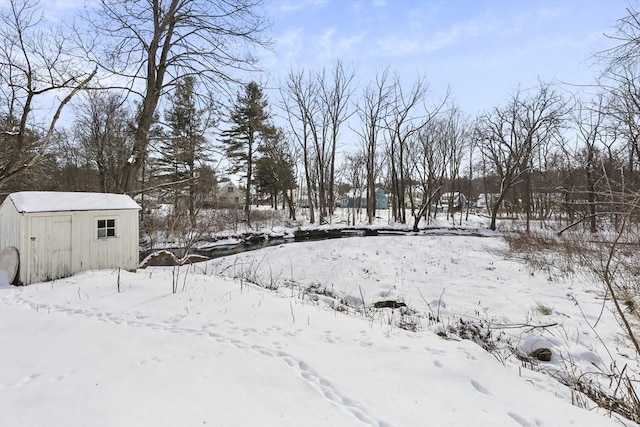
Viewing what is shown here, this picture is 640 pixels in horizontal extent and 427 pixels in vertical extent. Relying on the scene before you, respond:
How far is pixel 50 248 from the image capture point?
275 inches

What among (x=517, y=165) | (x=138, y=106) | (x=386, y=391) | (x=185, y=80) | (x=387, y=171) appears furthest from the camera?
(x=387, y=171)

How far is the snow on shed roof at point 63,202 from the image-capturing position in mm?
6750

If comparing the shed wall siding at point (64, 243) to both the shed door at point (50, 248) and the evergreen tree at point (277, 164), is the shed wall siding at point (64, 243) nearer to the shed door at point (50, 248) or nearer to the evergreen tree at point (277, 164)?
the shed door at point (50, 248)

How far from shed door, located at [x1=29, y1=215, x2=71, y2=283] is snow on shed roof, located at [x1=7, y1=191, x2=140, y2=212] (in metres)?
0.23

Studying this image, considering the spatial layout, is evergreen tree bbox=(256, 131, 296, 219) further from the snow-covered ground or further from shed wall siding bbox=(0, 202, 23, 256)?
the snow-covered ground

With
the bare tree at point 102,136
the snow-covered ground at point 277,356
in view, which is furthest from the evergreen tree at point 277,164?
the snow-covered ground at point 277,356

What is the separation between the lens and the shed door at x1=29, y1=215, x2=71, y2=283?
6.75 meters

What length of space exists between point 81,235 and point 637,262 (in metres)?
13.6

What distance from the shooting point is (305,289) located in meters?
7.66

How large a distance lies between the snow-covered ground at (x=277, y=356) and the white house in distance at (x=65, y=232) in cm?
81

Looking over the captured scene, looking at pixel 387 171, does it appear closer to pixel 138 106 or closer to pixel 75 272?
pixel 138 106

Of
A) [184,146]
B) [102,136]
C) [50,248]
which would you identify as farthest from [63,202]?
[102,136]

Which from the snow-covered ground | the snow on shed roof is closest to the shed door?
the snow on shed roof

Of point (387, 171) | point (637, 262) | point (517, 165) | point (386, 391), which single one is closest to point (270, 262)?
point (386, 391)
